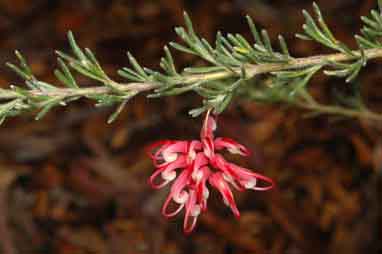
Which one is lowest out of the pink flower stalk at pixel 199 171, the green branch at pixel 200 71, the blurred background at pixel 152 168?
the pink flower stalk at pixel 199 171

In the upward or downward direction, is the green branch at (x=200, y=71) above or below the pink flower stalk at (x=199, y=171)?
above

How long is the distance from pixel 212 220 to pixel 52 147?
49cm

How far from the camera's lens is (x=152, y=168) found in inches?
68.2

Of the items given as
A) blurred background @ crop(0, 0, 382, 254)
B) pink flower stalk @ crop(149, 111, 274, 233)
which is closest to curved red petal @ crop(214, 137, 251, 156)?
pink flower stalk @ crop(149, 111, 274, 233)

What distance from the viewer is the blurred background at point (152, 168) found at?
161 centimetres

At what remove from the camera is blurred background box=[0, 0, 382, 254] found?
63.4 inches

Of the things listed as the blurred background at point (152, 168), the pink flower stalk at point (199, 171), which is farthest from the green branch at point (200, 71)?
the blurred background at point (152, 168)

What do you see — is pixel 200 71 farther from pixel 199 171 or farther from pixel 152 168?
pixel 152 168

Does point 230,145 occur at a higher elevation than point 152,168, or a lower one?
lower

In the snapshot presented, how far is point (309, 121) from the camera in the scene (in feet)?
5.68

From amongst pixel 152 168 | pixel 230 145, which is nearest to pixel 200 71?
pixel 230 145

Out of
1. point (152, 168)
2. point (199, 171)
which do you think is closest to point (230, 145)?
point (199, 171)

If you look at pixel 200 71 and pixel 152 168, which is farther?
pixel 152 168

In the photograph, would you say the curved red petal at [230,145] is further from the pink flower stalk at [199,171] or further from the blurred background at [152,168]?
the blurred background at [152,168]
